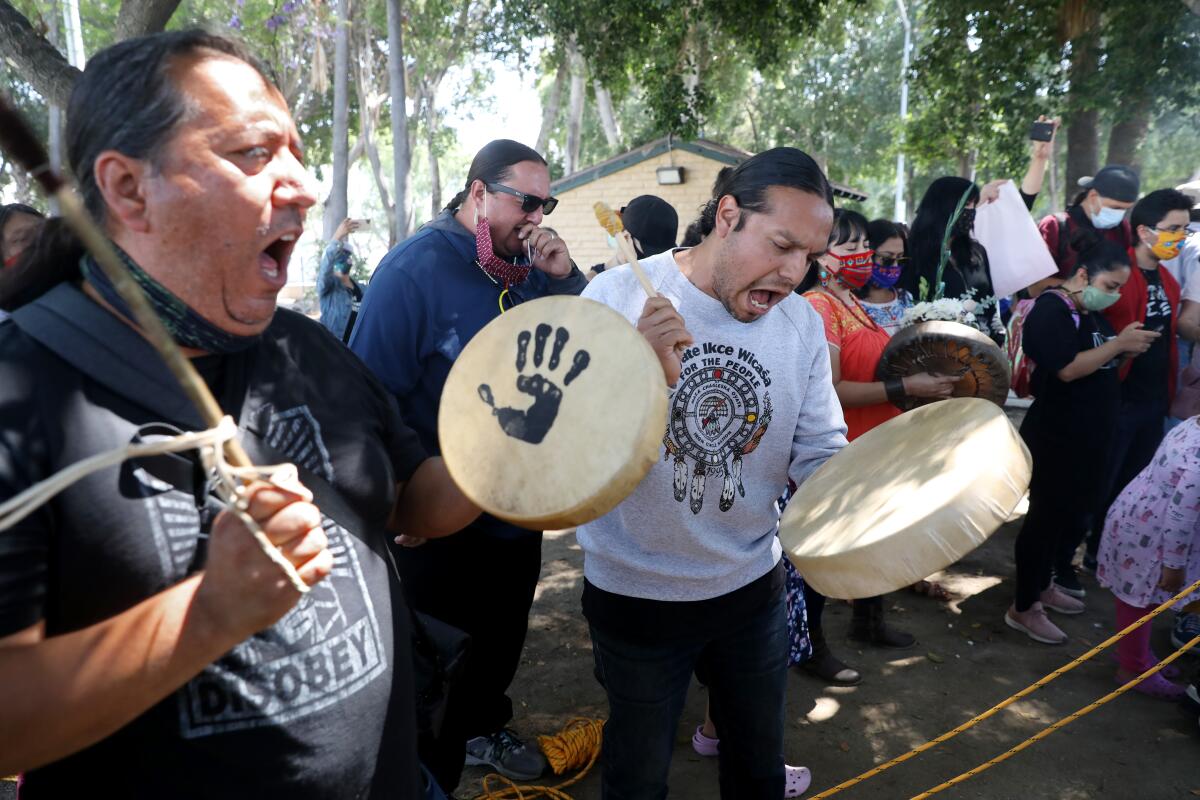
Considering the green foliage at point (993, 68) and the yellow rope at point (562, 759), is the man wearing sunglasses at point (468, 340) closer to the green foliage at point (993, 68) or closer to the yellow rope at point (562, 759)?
the yellow rope at point (562, 759)

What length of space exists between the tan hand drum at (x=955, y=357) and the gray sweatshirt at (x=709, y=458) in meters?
1.49

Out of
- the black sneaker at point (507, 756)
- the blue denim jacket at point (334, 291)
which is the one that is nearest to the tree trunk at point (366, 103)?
the blue denim jacket at point (334, 291)

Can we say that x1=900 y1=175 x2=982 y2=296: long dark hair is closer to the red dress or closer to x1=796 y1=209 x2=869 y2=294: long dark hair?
x1=796 y1=209 x2=869 y2=294: long dark hair

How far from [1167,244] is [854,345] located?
270 cm

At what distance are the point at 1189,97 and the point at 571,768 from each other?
973 cm

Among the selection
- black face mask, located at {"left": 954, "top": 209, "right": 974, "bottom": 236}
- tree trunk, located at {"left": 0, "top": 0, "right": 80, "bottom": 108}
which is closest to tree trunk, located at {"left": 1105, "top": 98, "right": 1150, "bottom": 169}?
black face mask, located at {"left": 954, "top": 209, "right": 974, "bottom": 236}

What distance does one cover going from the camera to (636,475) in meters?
1.58

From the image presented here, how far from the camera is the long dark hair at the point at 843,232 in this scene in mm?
4156

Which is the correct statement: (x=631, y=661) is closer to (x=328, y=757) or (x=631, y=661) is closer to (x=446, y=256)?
(x=328, y=757)

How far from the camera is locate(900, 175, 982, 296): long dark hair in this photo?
16.1ft

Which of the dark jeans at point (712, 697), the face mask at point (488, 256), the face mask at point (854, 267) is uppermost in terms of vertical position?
the face mask at point (488, 256)

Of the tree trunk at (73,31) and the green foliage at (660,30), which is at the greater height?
the tree trunk at (73,31)

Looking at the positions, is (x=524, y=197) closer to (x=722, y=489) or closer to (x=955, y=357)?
(x=722, y=489)

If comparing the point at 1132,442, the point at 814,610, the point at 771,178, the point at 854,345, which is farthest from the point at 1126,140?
the point at 771,178
